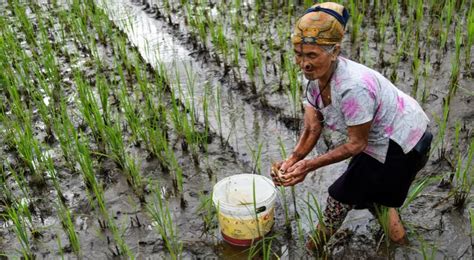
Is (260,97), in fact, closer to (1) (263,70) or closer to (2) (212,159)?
(1) (263,70)

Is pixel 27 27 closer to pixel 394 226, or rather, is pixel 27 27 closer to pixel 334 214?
pixel 334 214

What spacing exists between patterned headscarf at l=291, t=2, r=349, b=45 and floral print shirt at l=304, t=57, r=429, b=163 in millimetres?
140

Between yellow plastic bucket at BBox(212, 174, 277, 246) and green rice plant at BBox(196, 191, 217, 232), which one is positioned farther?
green rice plant at BBox(196, 191, 217, 232)

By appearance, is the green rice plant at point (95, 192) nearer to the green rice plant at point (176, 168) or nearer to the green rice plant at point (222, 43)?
the green rice plant at point (176, 168)

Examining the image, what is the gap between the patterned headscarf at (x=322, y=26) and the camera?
1.67 m

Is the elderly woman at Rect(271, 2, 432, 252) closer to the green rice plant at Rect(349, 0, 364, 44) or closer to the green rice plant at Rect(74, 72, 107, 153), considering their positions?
the green rice plant at Rect(74, 72, 107, 153)

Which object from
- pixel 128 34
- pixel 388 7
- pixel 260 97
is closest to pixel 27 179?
pixel 260 97

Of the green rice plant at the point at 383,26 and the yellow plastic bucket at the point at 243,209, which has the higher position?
the green rice plant at the point at 383,26

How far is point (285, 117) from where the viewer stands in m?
3.18

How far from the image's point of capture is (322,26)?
1.67 metres

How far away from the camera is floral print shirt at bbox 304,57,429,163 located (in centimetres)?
172

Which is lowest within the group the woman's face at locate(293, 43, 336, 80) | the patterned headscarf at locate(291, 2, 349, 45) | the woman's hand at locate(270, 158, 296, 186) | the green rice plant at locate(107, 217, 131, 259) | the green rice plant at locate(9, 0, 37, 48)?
the green rice plant at locate(107, 217, 131, 259)

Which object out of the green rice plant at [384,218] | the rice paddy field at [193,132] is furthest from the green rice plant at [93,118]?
→ the green rice plant at [384,218]

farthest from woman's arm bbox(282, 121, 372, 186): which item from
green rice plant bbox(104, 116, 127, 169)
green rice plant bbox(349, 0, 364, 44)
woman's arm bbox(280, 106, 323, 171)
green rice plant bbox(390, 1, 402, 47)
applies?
green rice plant bbox(349, 0, 364, 44)
